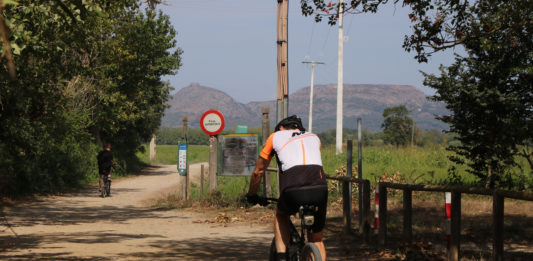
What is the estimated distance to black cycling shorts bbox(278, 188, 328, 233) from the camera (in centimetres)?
611

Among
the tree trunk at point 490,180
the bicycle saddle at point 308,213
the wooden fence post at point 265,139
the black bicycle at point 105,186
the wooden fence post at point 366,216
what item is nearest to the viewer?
the bicycle saddle at point 308,213

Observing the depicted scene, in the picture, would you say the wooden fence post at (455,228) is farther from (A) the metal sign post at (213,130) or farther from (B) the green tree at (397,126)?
(B) the green tree at (397,126)

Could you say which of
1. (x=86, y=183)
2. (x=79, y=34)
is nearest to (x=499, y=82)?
(x=79, y=34)

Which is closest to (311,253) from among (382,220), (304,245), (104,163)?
(304,245)

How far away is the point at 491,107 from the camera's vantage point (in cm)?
2066

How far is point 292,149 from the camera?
6.23 metres

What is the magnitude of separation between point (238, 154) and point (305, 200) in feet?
42.8

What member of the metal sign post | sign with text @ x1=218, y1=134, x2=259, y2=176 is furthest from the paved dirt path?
sign with text @ x1=218, y1=134, x2=259, y2=176

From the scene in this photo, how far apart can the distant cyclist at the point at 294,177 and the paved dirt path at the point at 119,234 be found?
3.11 m

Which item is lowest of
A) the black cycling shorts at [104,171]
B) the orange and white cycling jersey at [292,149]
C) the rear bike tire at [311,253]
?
the rear bike tire at [311,253]

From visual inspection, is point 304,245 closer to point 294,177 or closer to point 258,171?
point 294,177

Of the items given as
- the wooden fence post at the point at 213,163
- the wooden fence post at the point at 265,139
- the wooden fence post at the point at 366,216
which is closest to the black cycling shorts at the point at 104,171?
the wooden fence post at the point at 213,163

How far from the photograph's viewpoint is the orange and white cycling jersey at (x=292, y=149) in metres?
6.21

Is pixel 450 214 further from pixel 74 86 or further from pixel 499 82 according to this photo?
pixel 74 86
